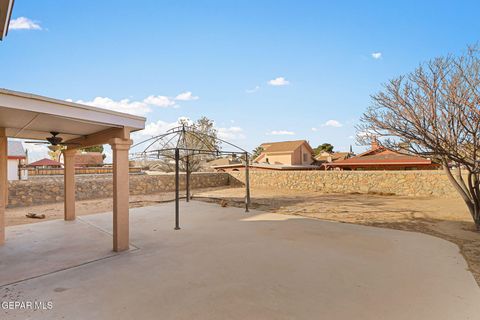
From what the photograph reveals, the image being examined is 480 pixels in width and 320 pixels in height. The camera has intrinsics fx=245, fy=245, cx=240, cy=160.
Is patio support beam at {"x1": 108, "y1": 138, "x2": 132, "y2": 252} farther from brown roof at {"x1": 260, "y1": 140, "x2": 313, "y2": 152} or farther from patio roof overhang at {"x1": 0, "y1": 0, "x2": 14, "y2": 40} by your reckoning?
brown roof at {"x1": 260, "y1": 140, "x2": 313, "y2": 152}

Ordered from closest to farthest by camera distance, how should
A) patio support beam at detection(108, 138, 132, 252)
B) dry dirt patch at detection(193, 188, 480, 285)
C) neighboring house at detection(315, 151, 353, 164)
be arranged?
1. patio support beam at detection(108, 138, 132, 252)
2. dry dirt patch at detection(193, 188, 480, 285)
3. neighboring house at detection(315, 151, 353, 164)

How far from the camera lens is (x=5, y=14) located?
288cm

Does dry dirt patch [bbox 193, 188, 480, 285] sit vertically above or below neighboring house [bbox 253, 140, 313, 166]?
below

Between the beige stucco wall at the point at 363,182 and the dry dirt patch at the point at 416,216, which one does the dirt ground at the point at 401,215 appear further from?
the beige stucco wall at the point at 363,182

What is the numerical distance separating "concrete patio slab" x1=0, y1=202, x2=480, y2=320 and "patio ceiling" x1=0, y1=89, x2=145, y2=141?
8.51 ft

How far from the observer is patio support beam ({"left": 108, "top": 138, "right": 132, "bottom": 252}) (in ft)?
16.3

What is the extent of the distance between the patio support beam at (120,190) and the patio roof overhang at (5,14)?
2259mm

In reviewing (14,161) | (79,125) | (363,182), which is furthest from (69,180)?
(14,161)

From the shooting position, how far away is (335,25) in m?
10.3

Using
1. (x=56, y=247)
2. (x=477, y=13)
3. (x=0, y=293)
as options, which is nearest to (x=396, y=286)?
(x=0, y=293)

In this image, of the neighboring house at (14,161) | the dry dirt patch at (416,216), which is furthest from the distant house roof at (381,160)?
the neighboring house at (14,161)

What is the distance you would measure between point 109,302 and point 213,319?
1.37m

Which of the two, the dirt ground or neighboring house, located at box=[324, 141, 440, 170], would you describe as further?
neighboring house, located at box=[324, 141, 440, 170]

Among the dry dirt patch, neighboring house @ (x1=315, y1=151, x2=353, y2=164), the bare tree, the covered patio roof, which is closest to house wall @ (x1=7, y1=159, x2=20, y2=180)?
the covered patio roof
